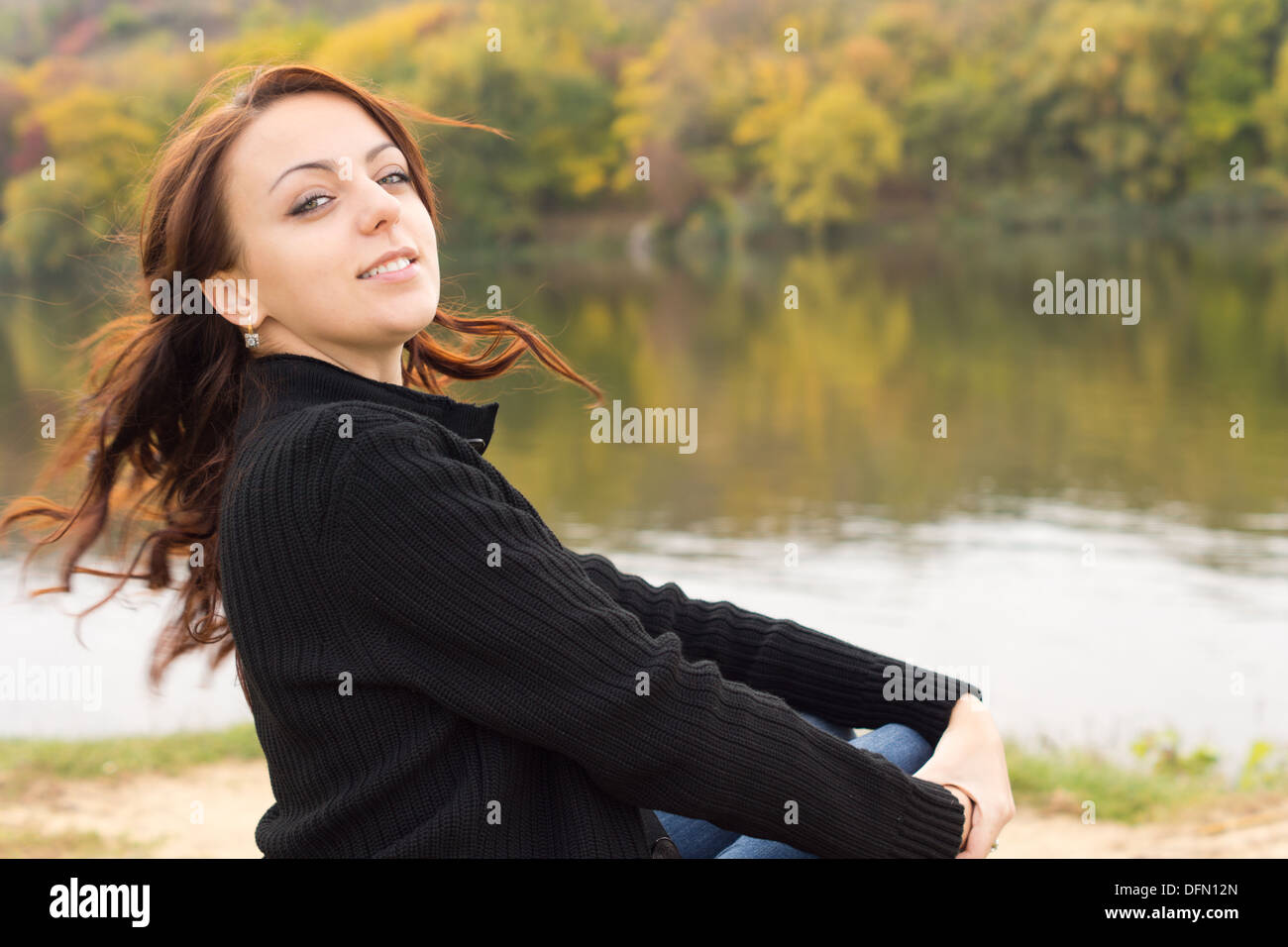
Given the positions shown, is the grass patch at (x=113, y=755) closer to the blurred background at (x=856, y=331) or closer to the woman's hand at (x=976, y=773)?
the blurred background at (x=856, y=331)

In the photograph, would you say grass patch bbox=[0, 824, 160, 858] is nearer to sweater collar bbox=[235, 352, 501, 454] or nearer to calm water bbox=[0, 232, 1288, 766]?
calm water bbox=[0, 232, 1288, 766]

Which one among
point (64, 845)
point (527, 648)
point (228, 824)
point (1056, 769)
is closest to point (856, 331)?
point (1056, 769)

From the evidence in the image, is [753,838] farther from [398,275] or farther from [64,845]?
[64,845]

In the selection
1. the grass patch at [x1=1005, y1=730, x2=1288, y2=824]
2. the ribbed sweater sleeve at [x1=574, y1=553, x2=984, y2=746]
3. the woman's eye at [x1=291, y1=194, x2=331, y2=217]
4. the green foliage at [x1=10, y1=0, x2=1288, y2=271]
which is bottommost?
the grass patch at [x1=1005, y1=730, x2=1288, y2=824]

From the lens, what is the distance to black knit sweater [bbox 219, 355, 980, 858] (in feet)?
3.98

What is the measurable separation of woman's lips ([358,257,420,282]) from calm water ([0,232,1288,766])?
2182mm

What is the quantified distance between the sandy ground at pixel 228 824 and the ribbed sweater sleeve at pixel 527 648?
1.97 meters

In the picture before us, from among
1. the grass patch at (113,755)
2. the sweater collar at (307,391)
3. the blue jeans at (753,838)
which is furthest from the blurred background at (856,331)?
the blue jeans at (753,838)

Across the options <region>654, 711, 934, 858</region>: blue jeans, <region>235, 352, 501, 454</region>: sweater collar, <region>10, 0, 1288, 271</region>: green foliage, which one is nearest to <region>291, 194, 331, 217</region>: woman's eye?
<region>235, 352, 501, 454</region>: sweater collar

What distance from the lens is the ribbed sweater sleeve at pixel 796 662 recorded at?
164 cm

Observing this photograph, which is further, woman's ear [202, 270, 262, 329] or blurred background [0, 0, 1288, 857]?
blurred background [0, 0, 1288, 857]

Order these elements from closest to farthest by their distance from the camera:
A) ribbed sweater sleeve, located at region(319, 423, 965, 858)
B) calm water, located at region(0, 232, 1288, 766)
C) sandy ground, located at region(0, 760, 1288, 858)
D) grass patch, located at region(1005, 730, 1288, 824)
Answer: ribbed sweater sleeve, located at region(319, 423, 965, 858)
sandy ground, located at region(0, 760, 1288, 858)
grass patch, located at region(1005, 730, 1288, 824)
calm water, located at region(0, 232, 1288, 766)

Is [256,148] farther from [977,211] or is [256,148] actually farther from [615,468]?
[977,211]
